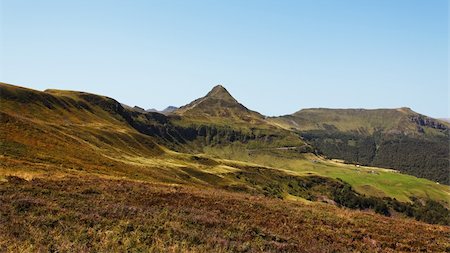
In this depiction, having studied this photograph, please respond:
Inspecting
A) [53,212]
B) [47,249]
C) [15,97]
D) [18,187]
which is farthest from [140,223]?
[15,97]

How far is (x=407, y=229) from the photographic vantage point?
84.2ft

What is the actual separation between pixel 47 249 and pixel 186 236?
18.4ft

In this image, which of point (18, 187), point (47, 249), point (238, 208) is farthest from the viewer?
point (238, 208)

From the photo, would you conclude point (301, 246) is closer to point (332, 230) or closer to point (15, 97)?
point (332, 230)

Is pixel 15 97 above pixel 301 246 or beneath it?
above

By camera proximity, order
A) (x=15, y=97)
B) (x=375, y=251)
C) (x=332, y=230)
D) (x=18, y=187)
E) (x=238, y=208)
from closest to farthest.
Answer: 1. (x=375, y=251)
2. (x=332, y=230)
3. (x=18, y=187)
4. (x=238, y=208)
5. (x=15, y=97)

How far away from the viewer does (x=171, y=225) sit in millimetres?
18250

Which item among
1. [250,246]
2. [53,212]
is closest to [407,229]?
[250,246]

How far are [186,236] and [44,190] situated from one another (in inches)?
484

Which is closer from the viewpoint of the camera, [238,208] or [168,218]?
[168,218]

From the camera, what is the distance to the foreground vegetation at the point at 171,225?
583 inches

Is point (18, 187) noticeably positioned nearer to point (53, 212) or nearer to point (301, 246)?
point (53, 212)

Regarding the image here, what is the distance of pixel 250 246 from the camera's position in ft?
53.9

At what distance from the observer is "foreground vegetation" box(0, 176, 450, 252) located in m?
14.8
